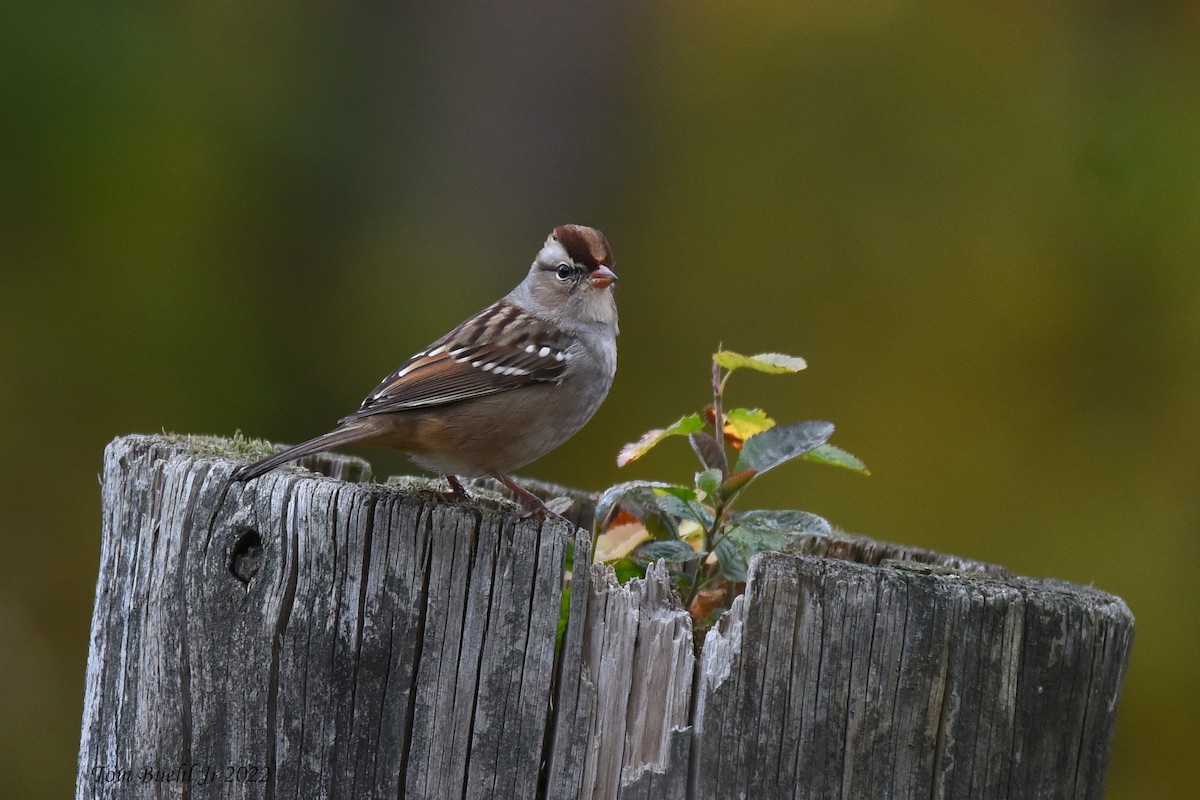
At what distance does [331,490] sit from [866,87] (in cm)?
682

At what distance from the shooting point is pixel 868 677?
2732 millimetres

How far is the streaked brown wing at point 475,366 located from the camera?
4.07m

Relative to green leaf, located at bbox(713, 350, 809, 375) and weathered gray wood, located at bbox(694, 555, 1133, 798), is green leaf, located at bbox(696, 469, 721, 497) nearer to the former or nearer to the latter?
green leaf, located at bbox(713, 350, 809, 375)

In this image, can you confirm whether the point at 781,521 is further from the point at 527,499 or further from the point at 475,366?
the point at 475,366

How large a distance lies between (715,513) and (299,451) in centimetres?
126

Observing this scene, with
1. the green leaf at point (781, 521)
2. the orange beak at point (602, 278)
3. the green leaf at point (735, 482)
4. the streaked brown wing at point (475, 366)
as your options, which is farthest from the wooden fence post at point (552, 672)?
the orange beak at point (602, 278)

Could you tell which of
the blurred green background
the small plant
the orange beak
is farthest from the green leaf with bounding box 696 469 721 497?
the blurred green background

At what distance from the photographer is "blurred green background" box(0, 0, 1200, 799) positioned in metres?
8.22

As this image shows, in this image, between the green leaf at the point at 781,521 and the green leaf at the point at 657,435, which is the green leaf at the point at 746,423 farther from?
the green leaf at the point at 781,521

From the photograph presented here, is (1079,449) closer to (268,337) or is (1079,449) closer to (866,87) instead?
(866,87)

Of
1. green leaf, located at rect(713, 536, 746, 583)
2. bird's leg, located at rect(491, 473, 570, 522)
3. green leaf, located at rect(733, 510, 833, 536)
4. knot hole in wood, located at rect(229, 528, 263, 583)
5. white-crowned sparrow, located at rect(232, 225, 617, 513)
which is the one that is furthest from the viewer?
white-crowned sparrow, located at rect(232, 225, 617, 513)

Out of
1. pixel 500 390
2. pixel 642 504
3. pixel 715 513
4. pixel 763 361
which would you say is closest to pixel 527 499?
pixel 500 390

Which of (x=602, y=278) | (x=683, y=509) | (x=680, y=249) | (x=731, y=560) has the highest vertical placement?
(x=680, y=249)

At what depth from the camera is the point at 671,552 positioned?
349cm
